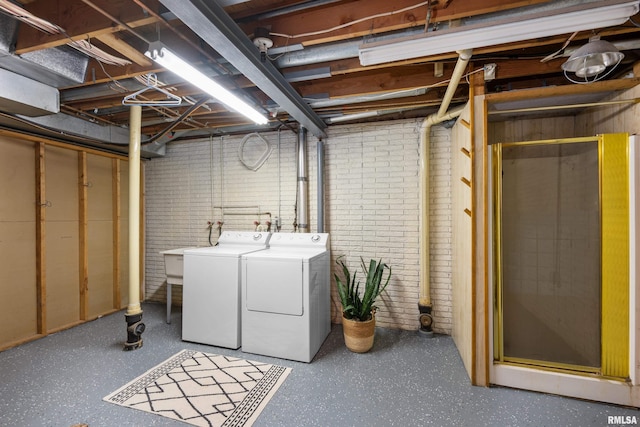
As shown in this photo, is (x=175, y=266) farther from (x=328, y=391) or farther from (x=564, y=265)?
(x=564, y=265)

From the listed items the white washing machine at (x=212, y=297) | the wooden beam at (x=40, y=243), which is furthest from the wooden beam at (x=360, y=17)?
the wooden beam at (x=40, y=243)

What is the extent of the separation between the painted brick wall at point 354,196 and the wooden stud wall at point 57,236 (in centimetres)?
91

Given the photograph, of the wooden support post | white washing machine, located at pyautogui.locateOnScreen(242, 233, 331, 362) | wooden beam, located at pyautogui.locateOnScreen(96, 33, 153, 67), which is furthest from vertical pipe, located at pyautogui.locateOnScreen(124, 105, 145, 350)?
the wooden support post

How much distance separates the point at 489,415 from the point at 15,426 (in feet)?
10.9

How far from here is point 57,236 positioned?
11.8 feet

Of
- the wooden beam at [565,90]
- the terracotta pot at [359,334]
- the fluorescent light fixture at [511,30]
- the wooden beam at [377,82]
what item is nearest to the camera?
the fluorescent light fixture at [511,30]

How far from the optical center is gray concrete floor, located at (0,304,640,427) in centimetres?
200

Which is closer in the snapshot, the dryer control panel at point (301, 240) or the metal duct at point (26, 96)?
the metal duct at point (26, 96)

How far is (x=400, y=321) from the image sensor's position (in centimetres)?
354

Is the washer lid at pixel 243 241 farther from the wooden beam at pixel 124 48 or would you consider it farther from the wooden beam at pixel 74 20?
the wooden beam at pixel 74 20

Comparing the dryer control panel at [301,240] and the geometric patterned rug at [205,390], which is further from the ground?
the dryer control panel at [301,240]

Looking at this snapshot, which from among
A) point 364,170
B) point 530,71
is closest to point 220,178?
point 364,170

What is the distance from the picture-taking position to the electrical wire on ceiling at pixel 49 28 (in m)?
1.61

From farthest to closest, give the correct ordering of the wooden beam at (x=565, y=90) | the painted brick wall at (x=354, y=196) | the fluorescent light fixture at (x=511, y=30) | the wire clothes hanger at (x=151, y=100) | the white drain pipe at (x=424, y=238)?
the painted brick wall at (x=354, y=196) → the white drain pipe at (x=424, y=238) → the wire clothes hanger at (x=151, y=100) → the wooden beam at (x=565, y=90) → the fluorescent light fixture at (x=511, y=30)
